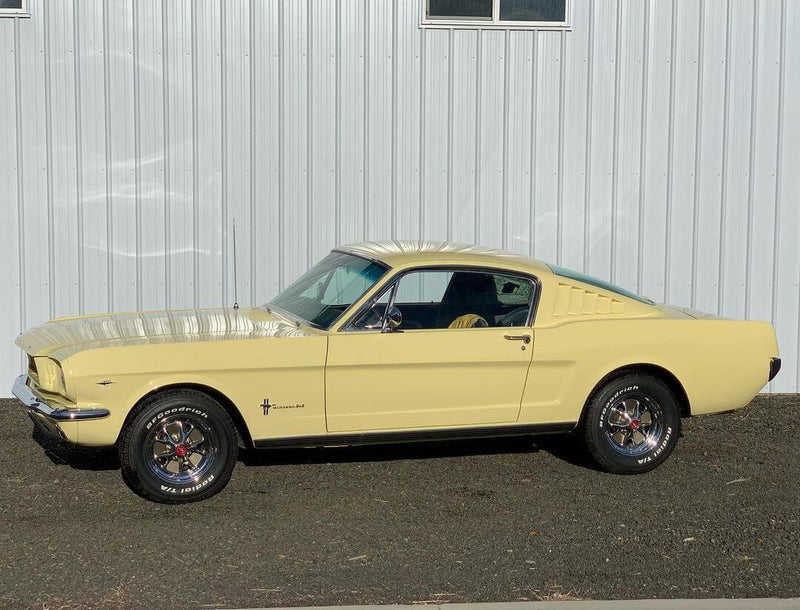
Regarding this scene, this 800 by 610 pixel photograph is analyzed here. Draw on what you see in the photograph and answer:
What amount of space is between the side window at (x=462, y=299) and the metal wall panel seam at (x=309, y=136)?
2748mm

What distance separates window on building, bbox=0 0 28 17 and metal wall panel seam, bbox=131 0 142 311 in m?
0.89

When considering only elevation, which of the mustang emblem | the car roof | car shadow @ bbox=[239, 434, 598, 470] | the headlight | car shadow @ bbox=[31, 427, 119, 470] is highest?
the car roof

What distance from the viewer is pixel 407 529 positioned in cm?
566

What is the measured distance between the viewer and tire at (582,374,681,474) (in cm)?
666

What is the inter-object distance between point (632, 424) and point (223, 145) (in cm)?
433

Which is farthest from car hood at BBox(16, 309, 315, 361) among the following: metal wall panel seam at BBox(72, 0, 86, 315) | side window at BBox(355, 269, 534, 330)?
metal wall panel seam at BBox(72, 0, 86, 315)

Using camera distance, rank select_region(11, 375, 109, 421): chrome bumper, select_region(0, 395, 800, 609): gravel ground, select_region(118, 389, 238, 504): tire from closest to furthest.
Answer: select_region(0, 395, 800, 609): gravel ground
select_region(11, 375, 109, 421): chrome bumper
select_region(118, 389, 238, 504): tire

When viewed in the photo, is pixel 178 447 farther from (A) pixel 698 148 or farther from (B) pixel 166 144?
(A) pixel 698 148

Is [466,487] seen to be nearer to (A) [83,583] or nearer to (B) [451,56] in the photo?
(A) [83,583]

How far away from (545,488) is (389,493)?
3.18 ft

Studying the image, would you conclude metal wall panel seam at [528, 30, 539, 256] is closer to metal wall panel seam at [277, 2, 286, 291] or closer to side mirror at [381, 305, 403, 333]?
metal wall panel seam at [277, 2, 286, 291]

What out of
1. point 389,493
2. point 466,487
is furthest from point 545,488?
point 389,493

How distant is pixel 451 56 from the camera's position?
9117mm

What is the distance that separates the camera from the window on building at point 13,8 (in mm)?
8781
